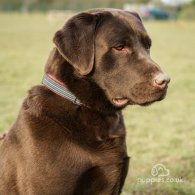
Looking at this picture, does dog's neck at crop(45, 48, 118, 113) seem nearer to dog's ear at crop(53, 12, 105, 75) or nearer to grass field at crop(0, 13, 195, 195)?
dog's ear at crop(53, 12, 105, 75)

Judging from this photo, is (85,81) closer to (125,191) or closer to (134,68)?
(134,68)

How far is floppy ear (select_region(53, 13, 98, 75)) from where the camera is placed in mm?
3430

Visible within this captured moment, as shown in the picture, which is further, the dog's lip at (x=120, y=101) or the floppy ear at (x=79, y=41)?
the dog's lip at (x=120, y=101)

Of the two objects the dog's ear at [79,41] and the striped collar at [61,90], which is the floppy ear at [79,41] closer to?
the dog's ear at [79,41]

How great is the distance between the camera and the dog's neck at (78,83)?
351 centimetres

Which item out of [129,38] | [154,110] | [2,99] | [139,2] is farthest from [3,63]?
[139,2]

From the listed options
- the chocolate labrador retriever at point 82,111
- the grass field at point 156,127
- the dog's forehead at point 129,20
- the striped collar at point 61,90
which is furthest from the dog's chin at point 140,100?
the grass field at point 156,127

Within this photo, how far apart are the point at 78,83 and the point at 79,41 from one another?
0.32 metres

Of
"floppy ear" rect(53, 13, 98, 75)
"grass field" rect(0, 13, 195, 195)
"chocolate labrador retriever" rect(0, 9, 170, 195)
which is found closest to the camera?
"chocolate labrador retriever" rect(0, 9, 170, 195)

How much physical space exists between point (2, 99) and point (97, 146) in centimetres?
792

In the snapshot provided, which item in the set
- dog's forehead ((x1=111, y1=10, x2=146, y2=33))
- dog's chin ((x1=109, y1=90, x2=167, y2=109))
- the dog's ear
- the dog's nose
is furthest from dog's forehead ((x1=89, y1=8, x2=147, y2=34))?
dog's chin ((x1=109, y1=90, x2=167, y2=109))

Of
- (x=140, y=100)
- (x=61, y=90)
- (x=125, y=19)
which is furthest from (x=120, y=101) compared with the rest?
(x=125, y=19)

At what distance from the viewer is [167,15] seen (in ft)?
245

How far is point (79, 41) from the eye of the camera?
11.6 ft
